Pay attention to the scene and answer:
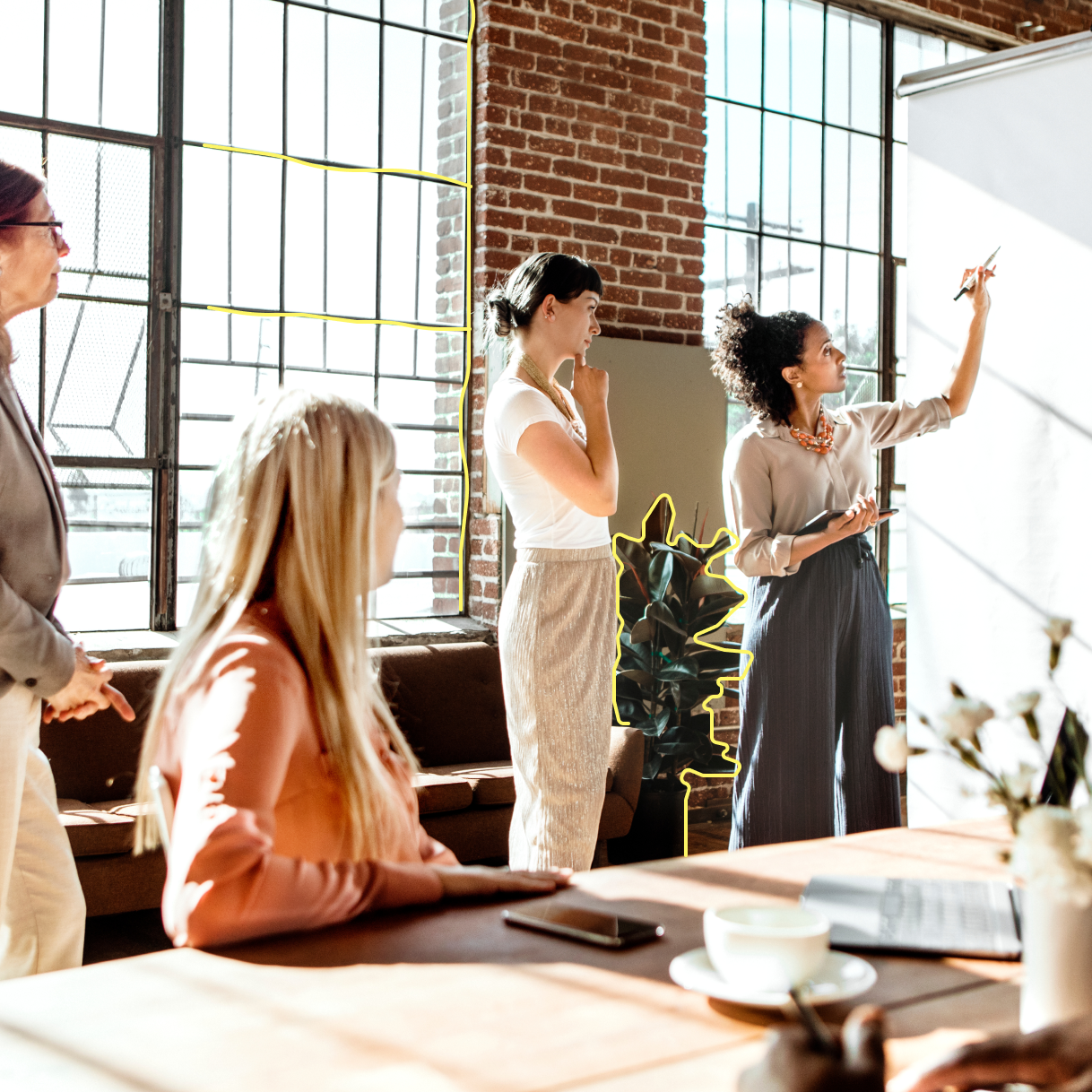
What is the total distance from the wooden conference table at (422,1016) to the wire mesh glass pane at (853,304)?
4916 millimetres

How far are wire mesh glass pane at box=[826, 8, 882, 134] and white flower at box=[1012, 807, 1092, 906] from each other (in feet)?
18.1

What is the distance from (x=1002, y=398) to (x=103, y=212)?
9.22ft

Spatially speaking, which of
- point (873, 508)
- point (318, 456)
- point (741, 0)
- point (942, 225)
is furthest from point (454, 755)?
point (741, 0)

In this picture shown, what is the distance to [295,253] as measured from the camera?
4.44 meters

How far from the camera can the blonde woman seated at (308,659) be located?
127cm

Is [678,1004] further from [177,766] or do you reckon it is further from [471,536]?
[471,536]

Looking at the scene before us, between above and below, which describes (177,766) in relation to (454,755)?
above

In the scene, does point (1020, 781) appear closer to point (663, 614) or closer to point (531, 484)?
point (531, 484)

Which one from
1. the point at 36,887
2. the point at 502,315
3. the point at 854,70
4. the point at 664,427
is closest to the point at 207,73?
the point at 502,315

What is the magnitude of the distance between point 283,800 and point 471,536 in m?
3.46

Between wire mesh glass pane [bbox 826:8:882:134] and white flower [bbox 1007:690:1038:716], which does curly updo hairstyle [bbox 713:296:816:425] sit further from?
wire mesh glass pane [bbox 826:8:882:134]

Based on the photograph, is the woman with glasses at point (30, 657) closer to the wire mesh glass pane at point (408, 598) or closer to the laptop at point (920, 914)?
the laptop at point (920, 914)

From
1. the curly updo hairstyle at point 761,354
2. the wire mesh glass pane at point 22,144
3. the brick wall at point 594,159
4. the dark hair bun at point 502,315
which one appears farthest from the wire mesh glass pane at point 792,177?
the wire mesh glass pane at point 22,144

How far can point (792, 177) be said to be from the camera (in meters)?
5.72
